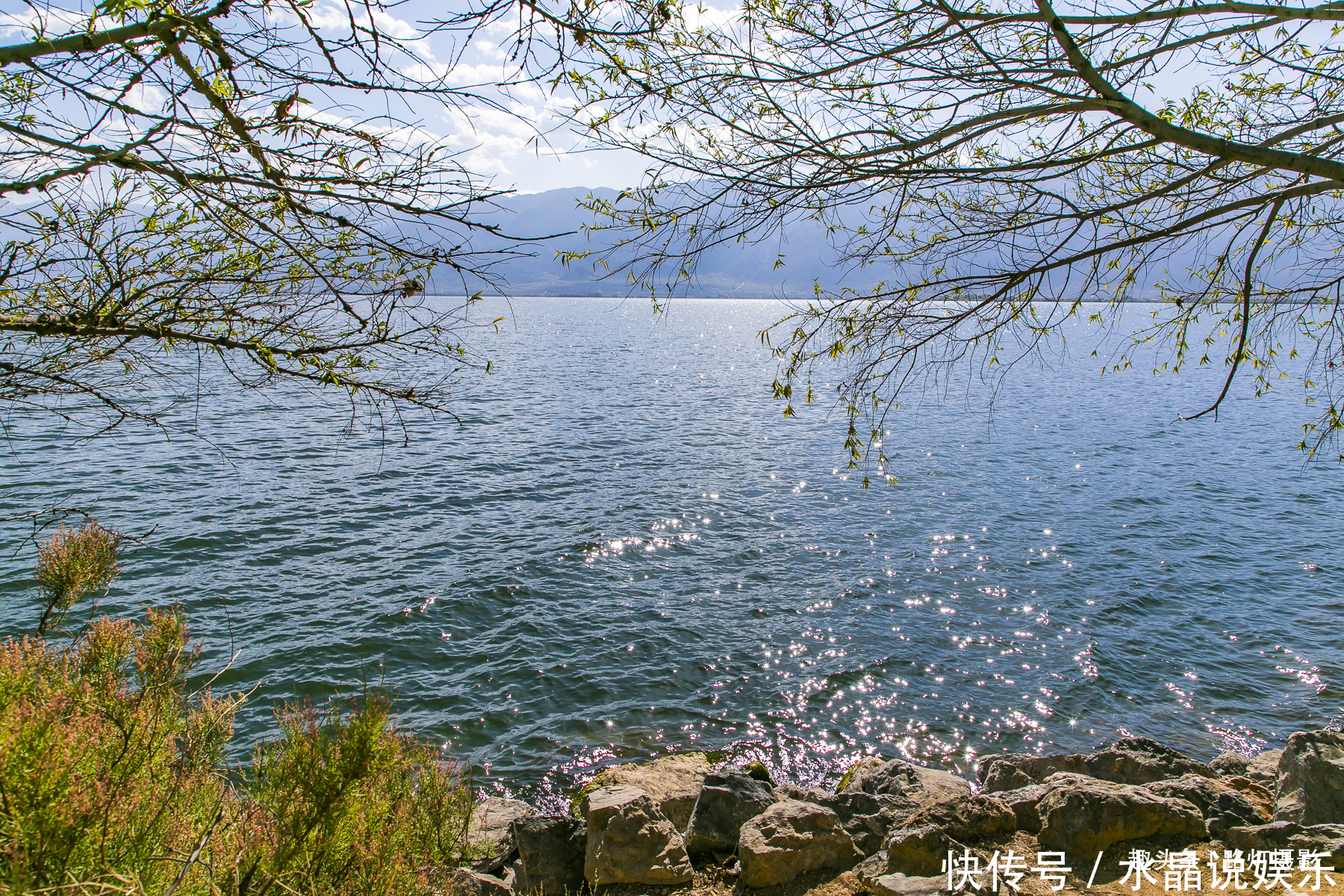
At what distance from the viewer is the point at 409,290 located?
407 cm

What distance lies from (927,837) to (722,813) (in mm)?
2230

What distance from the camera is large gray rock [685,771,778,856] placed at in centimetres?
735

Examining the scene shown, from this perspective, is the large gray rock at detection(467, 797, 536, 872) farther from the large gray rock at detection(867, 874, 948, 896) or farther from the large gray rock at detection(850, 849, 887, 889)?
the large gray rock at detection(867, 874, 948, 896)

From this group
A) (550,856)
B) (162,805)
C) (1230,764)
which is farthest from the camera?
(1230,764)

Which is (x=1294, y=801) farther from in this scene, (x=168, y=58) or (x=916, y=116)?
(x=168, y=58)

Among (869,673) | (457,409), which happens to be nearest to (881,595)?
(869,673)

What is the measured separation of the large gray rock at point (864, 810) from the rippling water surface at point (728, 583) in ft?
4.92

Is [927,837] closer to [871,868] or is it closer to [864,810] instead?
[871,868]

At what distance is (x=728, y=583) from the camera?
15.5 meters

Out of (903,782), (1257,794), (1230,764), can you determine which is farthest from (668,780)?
(1230,764)

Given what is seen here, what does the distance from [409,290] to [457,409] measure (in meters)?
31.1

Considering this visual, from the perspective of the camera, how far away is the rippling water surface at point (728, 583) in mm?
10898

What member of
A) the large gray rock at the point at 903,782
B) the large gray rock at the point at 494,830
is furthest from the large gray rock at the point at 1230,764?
the large gray rock at the point at 494,830

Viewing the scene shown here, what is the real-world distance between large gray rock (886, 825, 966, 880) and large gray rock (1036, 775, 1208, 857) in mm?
1023
